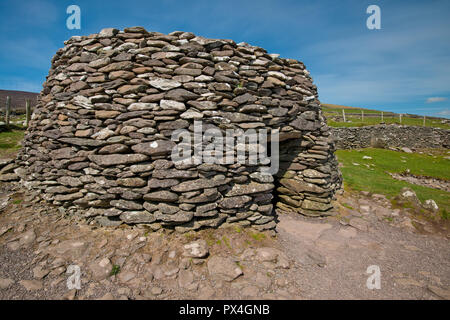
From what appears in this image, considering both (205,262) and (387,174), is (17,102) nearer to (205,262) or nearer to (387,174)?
(205,262)

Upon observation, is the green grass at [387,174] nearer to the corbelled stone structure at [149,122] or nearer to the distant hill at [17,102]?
the corbelled stone structure at [149,122]

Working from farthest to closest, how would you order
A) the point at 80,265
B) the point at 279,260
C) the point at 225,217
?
the point at 225,217 < the point at 279,260 < the point at 80,265

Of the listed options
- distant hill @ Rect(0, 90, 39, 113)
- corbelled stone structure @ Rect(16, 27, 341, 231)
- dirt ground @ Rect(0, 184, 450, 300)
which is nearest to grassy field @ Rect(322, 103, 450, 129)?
dirt ground @ Rect(0, 184, 450, 300)

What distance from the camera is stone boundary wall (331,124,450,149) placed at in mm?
21812

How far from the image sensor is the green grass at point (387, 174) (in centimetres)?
870

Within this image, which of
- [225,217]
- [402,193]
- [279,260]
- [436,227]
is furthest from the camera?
[402,193]

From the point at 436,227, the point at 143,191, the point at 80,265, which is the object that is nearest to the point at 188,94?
the point at 143,191

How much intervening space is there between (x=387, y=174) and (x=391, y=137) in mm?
15060

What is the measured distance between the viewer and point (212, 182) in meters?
5.13

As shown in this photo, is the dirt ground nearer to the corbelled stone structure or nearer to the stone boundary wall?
the corbelled stone structure

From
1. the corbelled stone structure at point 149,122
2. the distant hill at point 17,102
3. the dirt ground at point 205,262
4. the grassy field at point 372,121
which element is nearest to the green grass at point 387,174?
the dirt ground at point 205,262

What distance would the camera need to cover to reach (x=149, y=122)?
16.4 feet

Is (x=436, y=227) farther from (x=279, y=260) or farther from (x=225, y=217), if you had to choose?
(x=225, y=217)
